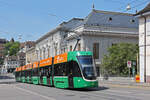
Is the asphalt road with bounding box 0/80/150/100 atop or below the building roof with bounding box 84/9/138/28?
below

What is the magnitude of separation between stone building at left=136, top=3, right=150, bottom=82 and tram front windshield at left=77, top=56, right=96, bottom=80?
579 inches

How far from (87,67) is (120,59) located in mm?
24383

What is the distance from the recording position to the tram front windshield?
19097mm

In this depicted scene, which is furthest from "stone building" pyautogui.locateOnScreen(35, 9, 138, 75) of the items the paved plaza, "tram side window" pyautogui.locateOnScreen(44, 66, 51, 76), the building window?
the paved plaza

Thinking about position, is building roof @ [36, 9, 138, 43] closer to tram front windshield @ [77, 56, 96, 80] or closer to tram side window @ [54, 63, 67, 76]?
tram side window @ [54, 63, 67, 76]

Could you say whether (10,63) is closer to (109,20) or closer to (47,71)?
(109,20)

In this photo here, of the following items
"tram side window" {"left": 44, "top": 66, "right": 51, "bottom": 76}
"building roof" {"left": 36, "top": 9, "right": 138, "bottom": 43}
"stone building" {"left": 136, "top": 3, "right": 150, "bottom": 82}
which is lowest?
"tram side window" {"left": 44, "top": 66, "right": 51, "bottom": 76}

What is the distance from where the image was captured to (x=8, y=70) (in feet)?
474

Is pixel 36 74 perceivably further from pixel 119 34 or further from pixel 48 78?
pixel 119 34

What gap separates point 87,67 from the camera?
19359mm

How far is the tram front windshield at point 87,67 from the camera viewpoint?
19.1 metres

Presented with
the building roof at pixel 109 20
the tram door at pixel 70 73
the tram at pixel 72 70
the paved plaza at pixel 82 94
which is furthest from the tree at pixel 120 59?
the tram door at pixel 70 73

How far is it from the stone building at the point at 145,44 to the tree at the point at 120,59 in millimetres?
8446

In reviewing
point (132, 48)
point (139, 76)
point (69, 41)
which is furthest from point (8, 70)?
point (139, 76)
